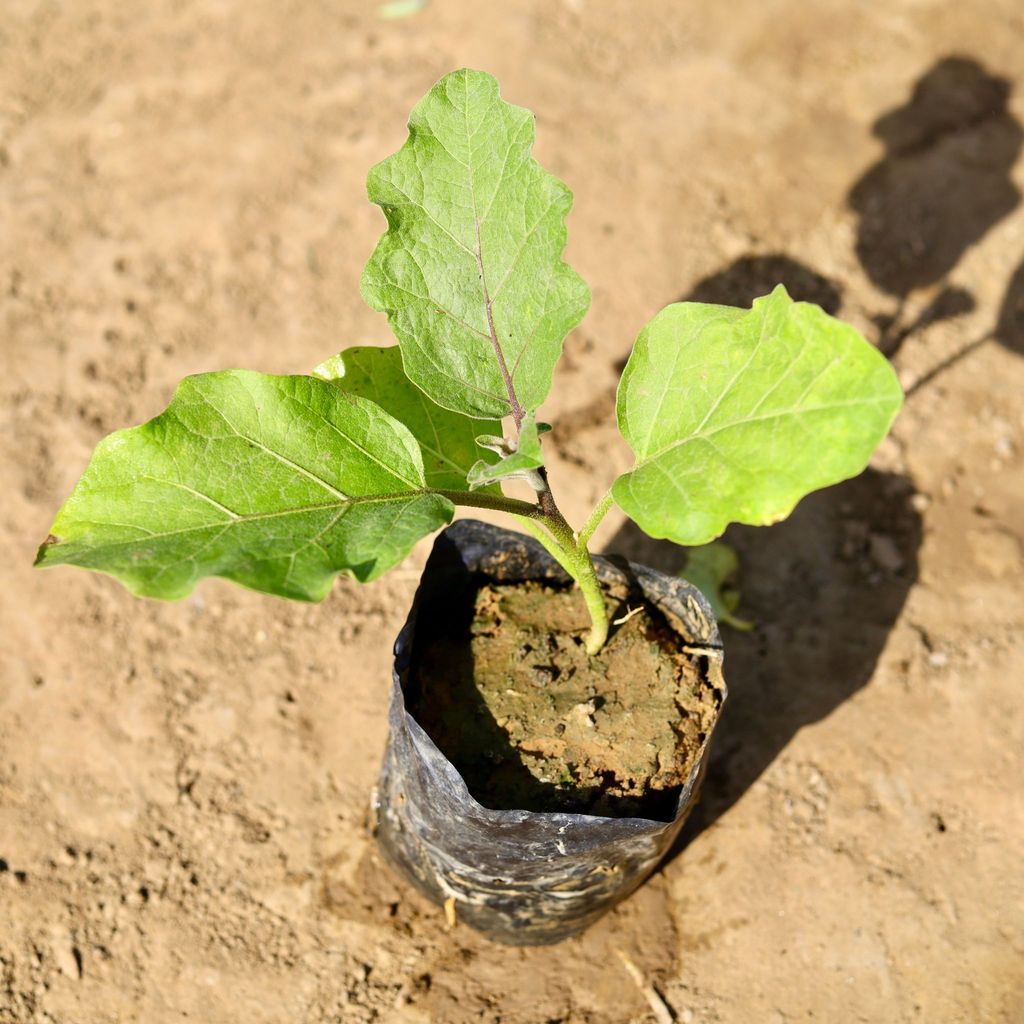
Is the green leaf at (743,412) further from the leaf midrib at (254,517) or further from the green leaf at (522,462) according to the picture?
the leaf midrib at (254,517)

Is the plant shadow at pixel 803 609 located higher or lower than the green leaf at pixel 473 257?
lower

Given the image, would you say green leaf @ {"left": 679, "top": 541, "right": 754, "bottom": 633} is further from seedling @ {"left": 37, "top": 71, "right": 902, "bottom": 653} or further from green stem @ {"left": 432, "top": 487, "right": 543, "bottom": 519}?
green stem @ {"left": 432, "top": 487, "right": 543, "bottom": 519}

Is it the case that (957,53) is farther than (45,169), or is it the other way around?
(957,53)

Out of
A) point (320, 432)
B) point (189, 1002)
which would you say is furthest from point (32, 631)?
point (320, 432)

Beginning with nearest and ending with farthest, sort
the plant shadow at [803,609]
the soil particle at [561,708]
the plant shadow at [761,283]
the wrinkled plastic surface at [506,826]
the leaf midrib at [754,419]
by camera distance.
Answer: the leaf midrib at [754,419], the wrinkled plastic surface at [506,826], the soil particle at [561,708], the plant shadow at [803,609], the plant shadow at [761,283]

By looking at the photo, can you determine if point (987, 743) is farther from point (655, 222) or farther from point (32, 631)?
point (32, 631)

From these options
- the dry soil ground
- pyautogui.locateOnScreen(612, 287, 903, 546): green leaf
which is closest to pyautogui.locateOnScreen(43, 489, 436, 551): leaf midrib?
pyautogui.locateOnScreen(612, 287, 903, 546): green leaf


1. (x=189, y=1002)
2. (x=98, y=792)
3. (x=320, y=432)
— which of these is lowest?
(x=189, y=1002)

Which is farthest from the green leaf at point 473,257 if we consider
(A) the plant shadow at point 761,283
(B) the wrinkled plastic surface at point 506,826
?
(A) the plant shadow at point 761,283
